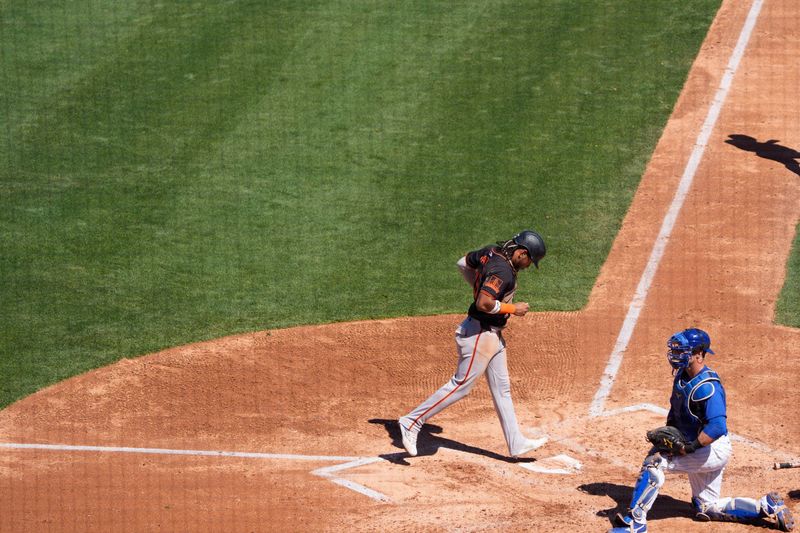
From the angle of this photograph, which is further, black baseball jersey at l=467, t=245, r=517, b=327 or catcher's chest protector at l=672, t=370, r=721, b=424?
black baseball jersey at l=467, t=245, r=517, b=327

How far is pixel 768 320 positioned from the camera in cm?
1079

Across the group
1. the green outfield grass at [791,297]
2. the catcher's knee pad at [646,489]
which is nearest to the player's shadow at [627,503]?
the catcher's knee pad at [646,489]

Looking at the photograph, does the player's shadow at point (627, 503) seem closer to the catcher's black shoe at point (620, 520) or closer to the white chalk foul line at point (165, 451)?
the catcher's black shoe at point (620, 520)

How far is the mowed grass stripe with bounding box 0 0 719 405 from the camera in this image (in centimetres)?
1150

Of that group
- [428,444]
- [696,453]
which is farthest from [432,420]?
[696,453]

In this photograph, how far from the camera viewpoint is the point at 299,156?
1398cm

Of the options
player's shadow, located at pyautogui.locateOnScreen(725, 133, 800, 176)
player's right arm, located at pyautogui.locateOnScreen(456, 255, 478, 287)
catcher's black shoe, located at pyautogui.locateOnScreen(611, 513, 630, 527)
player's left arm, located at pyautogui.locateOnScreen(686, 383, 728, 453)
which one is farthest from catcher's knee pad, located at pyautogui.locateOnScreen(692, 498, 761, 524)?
player's shadow, located at pyautogui.locateOnScreen(725, 133, 800, 176)

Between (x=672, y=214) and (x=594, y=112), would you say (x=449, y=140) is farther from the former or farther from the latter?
(x=672, y=214)

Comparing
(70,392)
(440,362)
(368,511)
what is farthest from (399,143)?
(368,511)

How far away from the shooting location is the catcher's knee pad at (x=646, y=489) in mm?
7148

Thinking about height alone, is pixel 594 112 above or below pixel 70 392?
above

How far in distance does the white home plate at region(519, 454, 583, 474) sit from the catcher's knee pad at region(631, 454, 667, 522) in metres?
1.19

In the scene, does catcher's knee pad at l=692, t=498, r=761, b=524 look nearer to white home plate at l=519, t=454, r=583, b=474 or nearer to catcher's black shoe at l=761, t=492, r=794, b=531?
catcher's black shoe at l=761, t=492, r=794, b=531

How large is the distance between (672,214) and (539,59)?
13.3 feet
